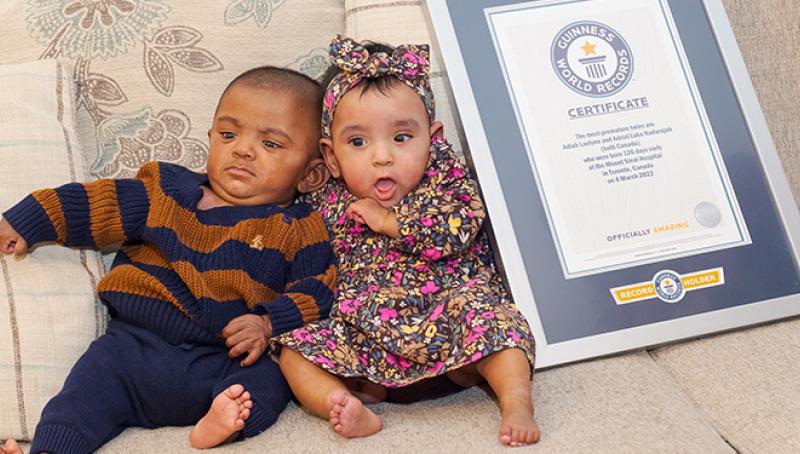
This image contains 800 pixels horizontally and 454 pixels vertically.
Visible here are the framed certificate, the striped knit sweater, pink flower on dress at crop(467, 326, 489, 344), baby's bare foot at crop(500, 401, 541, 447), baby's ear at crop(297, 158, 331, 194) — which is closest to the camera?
baby's bare foot at crop(500, 401, 541, 447)

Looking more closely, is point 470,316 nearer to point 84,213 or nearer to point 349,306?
point 349,306

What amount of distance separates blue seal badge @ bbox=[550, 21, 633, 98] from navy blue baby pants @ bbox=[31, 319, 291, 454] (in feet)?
2.56

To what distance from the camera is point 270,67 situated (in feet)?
5.50

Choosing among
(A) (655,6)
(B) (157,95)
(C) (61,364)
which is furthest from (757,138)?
(C) (61,364)

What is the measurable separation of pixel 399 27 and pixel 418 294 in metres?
0.60

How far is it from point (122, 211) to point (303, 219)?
0.31 metres

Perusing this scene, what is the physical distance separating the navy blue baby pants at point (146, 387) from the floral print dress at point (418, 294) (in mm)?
95

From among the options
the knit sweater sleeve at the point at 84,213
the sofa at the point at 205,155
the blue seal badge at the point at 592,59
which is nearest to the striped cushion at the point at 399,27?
the sofa at the point at 205,155

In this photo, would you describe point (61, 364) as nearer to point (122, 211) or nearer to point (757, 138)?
point (122, 211)

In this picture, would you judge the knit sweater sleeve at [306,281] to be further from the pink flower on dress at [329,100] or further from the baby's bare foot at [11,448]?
the baby's bare foot at [11,448]

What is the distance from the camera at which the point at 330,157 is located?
1.65m

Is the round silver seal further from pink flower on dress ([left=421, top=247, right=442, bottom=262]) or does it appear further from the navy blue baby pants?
the navy blue baby pants

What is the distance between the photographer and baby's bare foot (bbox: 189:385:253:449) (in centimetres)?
128

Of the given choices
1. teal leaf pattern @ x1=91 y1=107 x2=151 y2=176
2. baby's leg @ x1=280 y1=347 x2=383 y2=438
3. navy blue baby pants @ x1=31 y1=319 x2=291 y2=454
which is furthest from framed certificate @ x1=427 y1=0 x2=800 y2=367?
teal leaf pattern @ x1=91 y1=107 x2=151 y2=176
